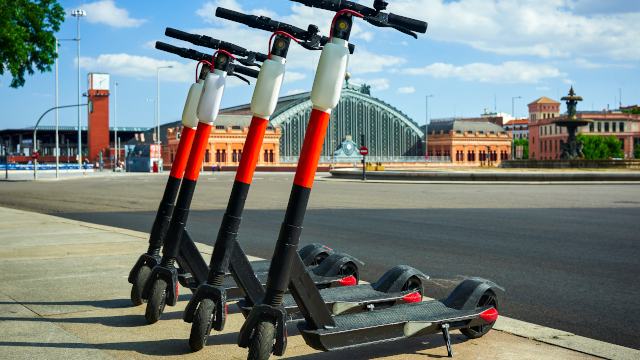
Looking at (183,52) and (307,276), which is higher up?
(183,52)

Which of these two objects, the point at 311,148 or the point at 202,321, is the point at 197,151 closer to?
the point at 202,321

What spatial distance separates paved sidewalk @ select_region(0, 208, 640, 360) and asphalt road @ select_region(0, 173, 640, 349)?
28.3 inches

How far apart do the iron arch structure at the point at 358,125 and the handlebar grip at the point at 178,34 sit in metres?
84.3

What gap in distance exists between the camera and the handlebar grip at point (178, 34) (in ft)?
13.2

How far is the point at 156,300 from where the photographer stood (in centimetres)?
384

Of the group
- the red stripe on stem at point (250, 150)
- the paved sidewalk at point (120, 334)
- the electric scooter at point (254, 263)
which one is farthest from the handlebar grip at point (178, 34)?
the paved sidewalk at point (120, 334)

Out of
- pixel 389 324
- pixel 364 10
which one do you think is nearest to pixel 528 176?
pixel 389 324

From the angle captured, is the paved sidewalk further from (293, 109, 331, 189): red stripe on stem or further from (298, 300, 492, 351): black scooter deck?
(293, 109, 331, 189): red stripe on stem

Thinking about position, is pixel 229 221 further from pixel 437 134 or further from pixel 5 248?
pixel 437 134

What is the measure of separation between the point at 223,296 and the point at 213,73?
1447mm

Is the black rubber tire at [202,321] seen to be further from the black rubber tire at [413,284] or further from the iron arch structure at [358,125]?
the iron arch structure at [358,125]

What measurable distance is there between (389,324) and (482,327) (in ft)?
3.20

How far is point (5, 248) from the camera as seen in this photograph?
7.62 meters

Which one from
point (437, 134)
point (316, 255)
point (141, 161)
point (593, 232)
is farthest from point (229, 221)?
point (437, 134)
